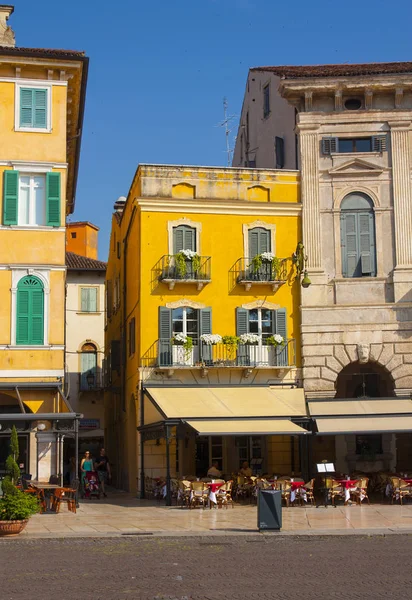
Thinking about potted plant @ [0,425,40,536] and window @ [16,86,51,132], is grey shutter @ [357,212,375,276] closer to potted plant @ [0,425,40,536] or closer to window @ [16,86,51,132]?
window @ [16,86,51,132]

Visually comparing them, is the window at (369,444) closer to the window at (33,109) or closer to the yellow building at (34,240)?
the yellow building at (34,240)

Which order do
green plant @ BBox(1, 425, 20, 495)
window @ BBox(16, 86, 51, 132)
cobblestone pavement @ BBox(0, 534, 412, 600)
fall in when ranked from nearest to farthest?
cobblestone pavement @ BBox(0, 534, 412, 600) → green plant @ BBox(1, 425, 20, 495) → window @ BBox(16, 86, 51, 132)

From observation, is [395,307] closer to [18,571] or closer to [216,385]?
[216,385]

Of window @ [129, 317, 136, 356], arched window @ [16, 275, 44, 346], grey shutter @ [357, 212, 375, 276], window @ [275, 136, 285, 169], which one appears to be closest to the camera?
arched window @ [16, 275, 44, 346]

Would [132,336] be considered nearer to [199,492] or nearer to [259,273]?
[259,273]

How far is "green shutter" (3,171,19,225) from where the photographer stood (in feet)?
92.8

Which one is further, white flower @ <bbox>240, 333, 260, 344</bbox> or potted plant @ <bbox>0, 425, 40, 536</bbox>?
white flower @ <bbox>240, 333, 260, 344</bbox>

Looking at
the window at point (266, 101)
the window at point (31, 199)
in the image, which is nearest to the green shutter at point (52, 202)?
the window at point (31, 199)

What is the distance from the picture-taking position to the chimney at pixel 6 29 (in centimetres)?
3133

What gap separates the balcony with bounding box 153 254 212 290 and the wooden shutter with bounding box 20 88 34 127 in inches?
242

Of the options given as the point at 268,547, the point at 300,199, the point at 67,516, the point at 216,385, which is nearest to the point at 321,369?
the point at 216,385

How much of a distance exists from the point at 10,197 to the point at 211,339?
7.80 m

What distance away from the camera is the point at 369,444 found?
1223 inches

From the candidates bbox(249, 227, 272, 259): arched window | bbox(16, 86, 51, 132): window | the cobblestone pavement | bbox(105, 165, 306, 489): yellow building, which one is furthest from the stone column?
the cobblestone pavement
